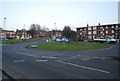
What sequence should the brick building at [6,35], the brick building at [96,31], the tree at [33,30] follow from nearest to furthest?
the brick building at [96,31] < the brick building at [6,35] < the tree at [33,30]

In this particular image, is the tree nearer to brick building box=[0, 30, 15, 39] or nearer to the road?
brick building box=[0, 30, 15, 39]

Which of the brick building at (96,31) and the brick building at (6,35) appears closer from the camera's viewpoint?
the brick building at (96,31)

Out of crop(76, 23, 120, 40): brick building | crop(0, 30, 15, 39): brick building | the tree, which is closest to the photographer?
crop(76, 23, 120, 40): brick building

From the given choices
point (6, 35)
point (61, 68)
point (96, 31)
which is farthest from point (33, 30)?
point (61, 68)

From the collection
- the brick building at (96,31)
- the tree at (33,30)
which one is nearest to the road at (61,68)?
the brick building at (96,31)

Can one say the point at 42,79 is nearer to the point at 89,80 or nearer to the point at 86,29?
the point at 89,80

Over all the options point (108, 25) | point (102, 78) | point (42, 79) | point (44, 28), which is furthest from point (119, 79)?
point (44, 28)

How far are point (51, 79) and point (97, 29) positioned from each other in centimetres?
6349

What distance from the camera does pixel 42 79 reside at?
6.94m

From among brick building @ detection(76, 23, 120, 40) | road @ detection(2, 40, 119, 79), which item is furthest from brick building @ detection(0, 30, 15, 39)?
road @ detection(2, 40, 119, 79)

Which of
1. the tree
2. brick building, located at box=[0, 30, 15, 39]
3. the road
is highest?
the tree

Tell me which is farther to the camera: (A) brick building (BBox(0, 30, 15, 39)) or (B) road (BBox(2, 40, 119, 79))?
(A) brick building (BBox(0, 30, 15, 39))

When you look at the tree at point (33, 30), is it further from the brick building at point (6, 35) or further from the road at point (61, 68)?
the road at point (61, 68)

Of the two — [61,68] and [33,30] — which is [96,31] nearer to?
[33,30]
